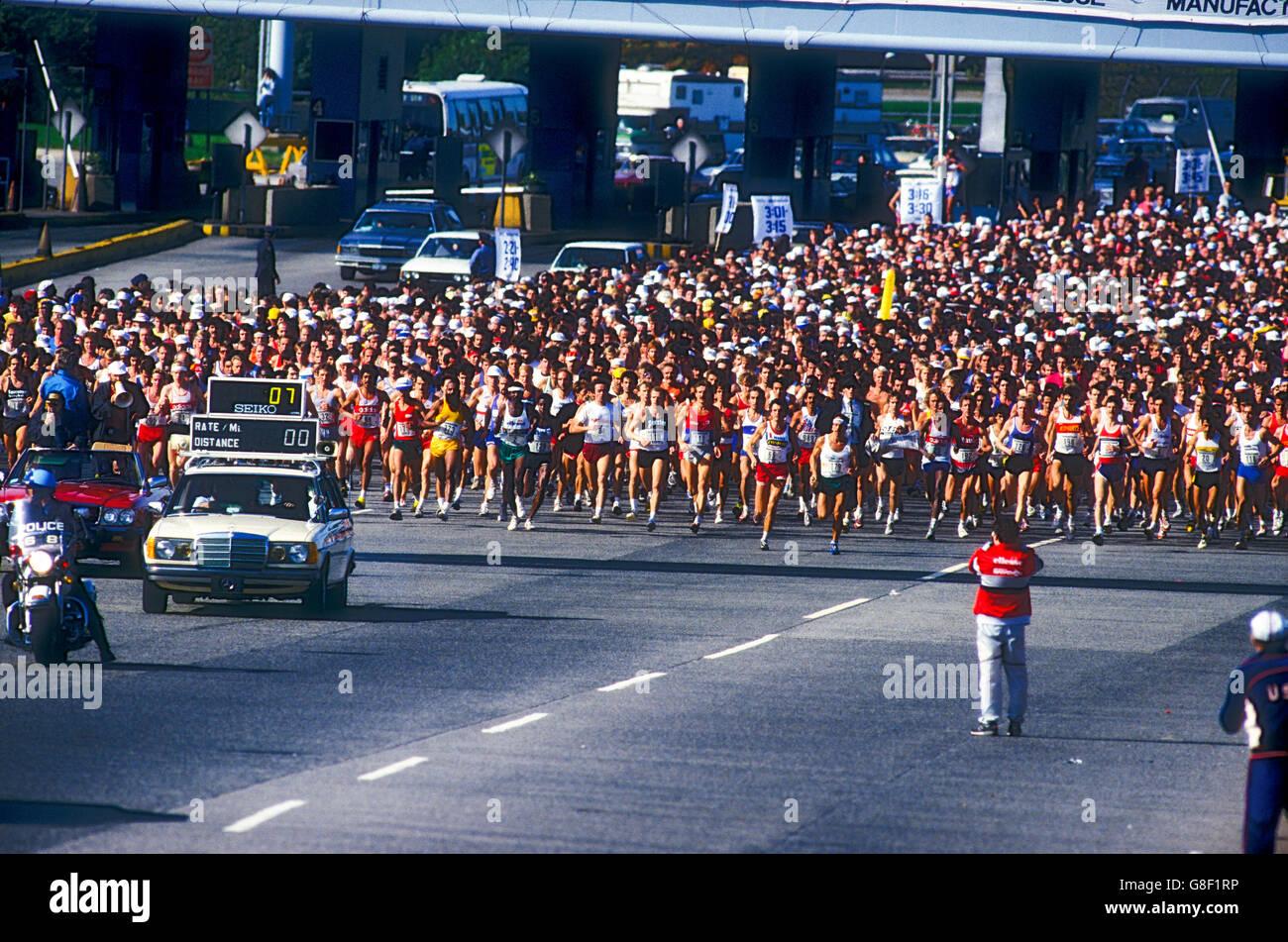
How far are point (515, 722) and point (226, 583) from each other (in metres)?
4.79

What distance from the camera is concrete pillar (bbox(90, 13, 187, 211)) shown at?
5597 cm

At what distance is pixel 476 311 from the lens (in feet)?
112

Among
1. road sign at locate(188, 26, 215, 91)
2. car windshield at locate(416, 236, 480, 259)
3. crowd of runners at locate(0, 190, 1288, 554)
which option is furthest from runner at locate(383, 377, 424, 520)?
road sign at locate(188, 26, 215, 91)

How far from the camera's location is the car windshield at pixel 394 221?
1925 inches

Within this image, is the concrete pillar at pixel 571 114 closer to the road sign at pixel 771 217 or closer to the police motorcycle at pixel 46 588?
the road sign at pixel 771 217

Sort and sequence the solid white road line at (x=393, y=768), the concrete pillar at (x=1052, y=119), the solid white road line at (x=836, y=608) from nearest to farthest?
1. the solid white road line at (x=393, y=768)
2. the solid white road line at (x=836, y=608)
3. the concrete pillar at (x=1052, y=119)

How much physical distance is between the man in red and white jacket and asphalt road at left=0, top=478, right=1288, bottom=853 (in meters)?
0.32

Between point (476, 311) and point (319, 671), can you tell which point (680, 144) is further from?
point (319, 671)

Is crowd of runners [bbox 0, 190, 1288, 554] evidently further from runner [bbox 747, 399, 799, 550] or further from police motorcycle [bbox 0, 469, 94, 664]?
police motorcycle [bbox 0, 469, 94, 664]

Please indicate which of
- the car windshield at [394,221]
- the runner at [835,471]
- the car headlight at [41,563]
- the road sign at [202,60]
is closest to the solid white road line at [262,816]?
the car headlight at [41,563]

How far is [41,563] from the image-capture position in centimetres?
1474

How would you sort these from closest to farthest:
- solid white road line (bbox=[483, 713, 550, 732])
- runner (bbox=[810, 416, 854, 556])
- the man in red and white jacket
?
solid white road line (bbox=[483, 713, 550, 732])
the man in red and white jacket
runner (bbox=[810, 416, 854, 556])

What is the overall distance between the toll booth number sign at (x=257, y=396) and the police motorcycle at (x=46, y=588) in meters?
5.66

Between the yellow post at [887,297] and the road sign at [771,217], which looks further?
the road sign at [771,217]
